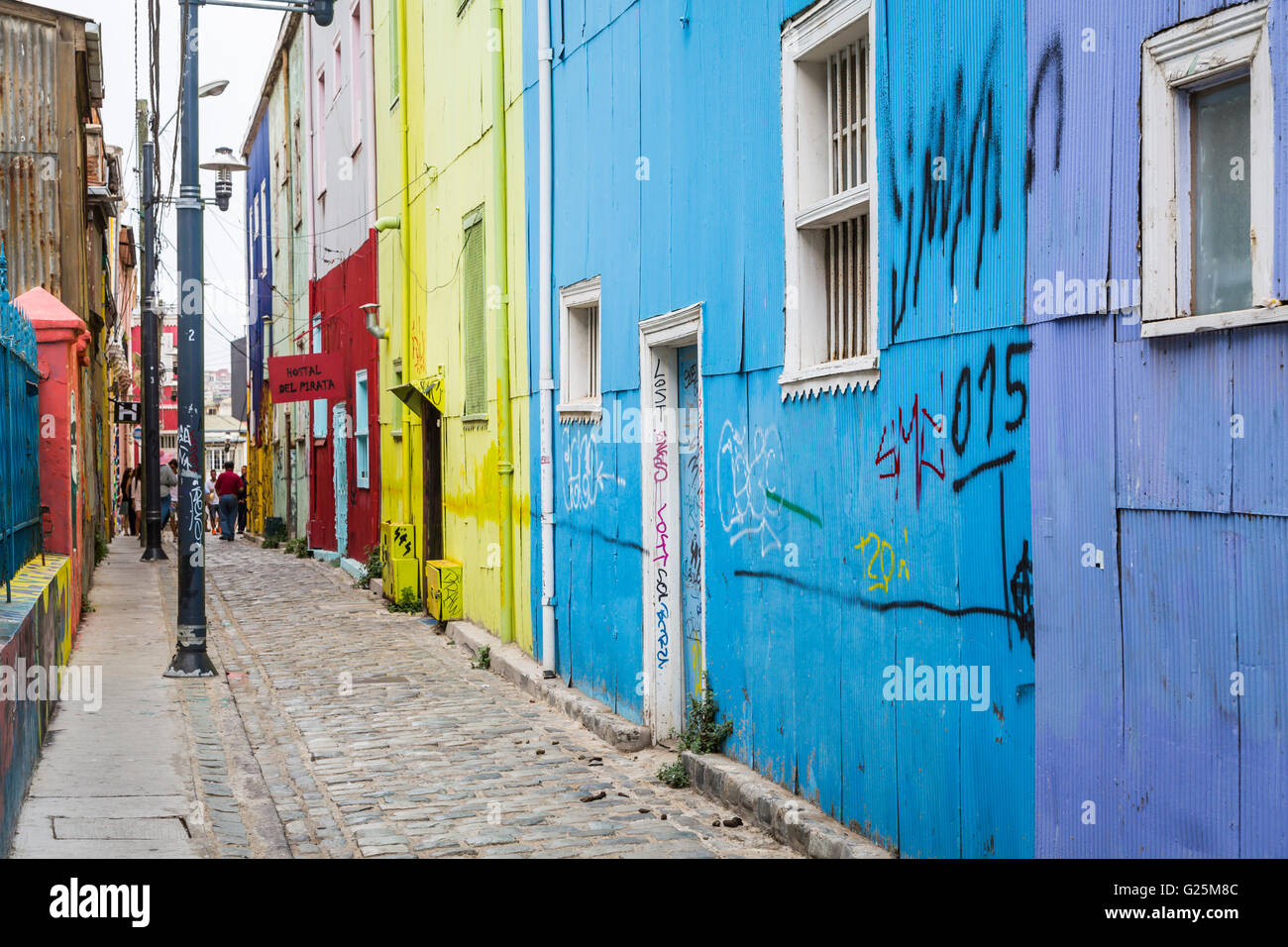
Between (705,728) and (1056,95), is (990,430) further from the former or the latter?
(705,728)

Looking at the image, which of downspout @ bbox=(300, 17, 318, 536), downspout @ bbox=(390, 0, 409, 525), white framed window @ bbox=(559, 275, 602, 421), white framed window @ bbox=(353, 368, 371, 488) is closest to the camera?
white framed window @ bbox=(559, 275, 602, 421)

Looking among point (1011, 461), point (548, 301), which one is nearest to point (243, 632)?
point (548, 301)

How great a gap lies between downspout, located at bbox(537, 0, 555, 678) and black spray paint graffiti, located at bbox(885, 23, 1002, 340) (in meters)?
5.26

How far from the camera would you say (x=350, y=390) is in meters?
21.0

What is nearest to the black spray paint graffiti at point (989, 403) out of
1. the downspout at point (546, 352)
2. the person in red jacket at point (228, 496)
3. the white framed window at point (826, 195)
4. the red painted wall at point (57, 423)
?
the white framed window at point (826, 195)

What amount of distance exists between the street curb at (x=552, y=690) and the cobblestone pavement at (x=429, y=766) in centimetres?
11

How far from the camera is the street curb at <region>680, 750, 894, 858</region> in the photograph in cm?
568

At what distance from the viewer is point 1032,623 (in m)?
4.52

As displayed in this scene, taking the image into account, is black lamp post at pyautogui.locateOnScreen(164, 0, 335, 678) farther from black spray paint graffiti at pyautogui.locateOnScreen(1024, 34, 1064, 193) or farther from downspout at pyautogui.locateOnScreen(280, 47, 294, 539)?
downspout at pyautogui.locateOnScreen(280, 47, 294, 539)

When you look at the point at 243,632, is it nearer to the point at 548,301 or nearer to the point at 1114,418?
the point at 548,301

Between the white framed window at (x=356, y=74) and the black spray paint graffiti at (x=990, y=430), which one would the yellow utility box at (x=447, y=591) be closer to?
the white framed window at (x=356, y=74)

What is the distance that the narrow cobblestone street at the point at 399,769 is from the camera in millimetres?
6445

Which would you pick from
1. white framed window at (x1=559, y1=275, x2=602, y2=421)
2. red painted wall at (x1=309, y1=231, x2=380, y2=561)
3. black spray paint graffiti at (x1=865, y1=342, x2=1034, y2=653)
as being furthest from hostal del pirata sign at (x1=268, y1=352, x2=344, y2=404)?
black spray paint graffiti at (x1=865, y1=342, x2=1034, y2=653)

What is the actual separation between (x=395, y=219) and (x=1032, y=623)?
1318 cm
